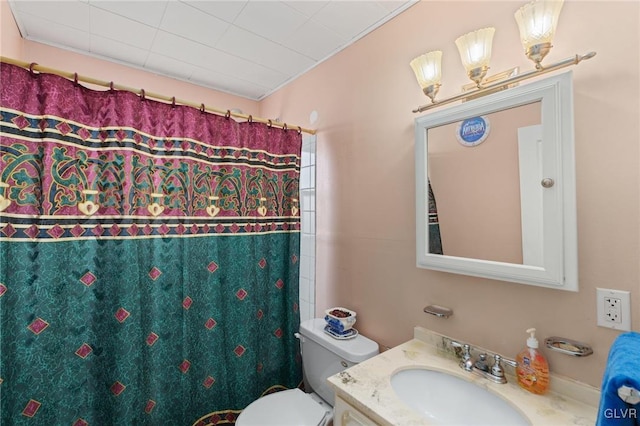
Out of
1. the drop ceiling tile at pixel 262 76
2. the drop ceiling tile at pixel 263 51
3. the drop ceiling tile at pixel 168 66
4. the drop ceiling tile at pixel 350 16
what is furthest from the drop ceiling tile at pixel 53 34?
the drop ceiling tile at pixel 350 16

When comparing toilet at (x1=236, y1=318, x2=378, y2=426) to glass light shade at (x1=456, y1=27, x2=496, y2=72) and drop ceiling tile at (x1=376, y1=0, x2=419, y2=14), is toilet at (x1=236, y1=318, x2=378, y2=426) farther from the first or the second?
drop ceiling tile at (x1=376, y1=0, x2=419, y2=14)

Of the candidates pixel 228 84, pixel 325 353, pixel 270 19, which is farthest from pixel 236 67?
pixel 325 353

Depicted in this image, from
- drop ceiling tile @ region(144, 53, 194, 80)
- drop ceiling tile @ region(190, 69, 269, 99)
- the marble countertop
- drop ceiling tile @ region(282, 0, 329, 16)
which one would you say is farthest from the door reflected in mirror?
drop ceiling tile @ region(144, 53, 194, 80)

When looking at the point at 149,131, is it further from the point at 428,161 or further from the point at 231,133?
the point at 428,161

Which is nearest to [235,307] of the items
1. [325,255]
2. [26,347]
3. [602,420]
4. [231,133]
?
[325,255]

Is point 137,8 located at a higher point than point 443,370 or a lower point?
higher

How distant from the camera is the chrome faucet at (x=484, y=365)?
101 centimetres

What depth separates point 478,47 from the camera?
105 cm

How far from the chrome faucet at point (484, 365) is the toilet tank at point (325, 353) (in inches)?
16.7

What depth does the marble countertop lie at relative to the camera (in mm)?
832

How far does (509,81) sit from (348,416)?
1.28 m

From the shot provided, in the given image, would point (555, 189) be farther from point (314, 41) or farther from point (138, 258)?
point (138, 258)

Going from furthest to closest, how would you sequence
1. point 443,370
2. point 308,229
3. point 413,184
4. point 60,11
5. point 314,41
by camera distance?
1. point 308,229
2. point 314,41
3. point 60,11
4. point 413,184
5. point 443,370

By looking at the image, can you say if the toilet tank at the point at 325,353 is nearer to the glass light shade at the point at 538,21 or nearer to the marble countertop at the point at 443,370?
the marble countertop at the point at 443,370
